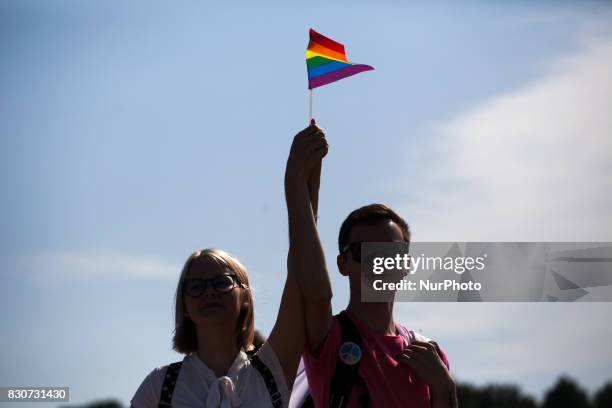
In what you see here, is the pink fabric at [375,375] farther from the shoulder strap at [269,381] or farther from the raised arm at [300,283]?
the shoulder strap at [269,381]

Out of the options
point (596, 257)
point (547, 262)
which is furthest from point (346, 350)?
point (596, 257)

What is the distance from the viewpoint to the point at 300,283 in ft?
17.0

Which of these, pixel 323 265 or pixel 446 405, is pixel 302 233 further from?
pixel 446 405

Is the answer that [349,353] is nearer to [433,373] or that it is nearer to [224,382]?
[433,373]

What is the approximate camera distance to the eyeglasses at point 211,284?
5.33 m

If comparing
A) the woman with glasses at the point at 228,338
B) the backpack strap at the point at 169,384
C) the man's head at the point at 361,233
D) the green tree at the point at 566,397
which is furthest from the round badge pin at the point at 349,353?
the green tree at the point at 566,397

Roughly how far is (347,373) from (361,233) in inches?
34.0

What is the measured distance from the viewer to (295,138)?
18.0 feet

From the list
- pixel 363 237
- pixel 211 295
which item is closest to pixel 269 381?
pixel 211 295

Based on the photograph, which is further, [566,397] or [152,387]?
[566,397]

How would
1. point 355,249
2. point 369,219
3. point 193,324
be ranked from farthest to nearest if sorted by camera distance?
point 369,219 → point 355,249 → point 193,324

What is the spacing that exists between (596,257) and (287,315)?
3776mm

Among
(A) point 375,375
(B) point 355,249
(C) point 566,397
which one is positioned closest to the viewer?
(A) point 375,375

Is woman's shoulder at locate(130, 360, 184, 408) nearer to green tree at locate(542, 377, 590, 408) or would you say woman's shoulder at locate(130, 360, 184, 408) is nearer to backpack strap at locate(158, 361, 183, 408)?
backpack strap at locate(158, 361, 183, 408)
